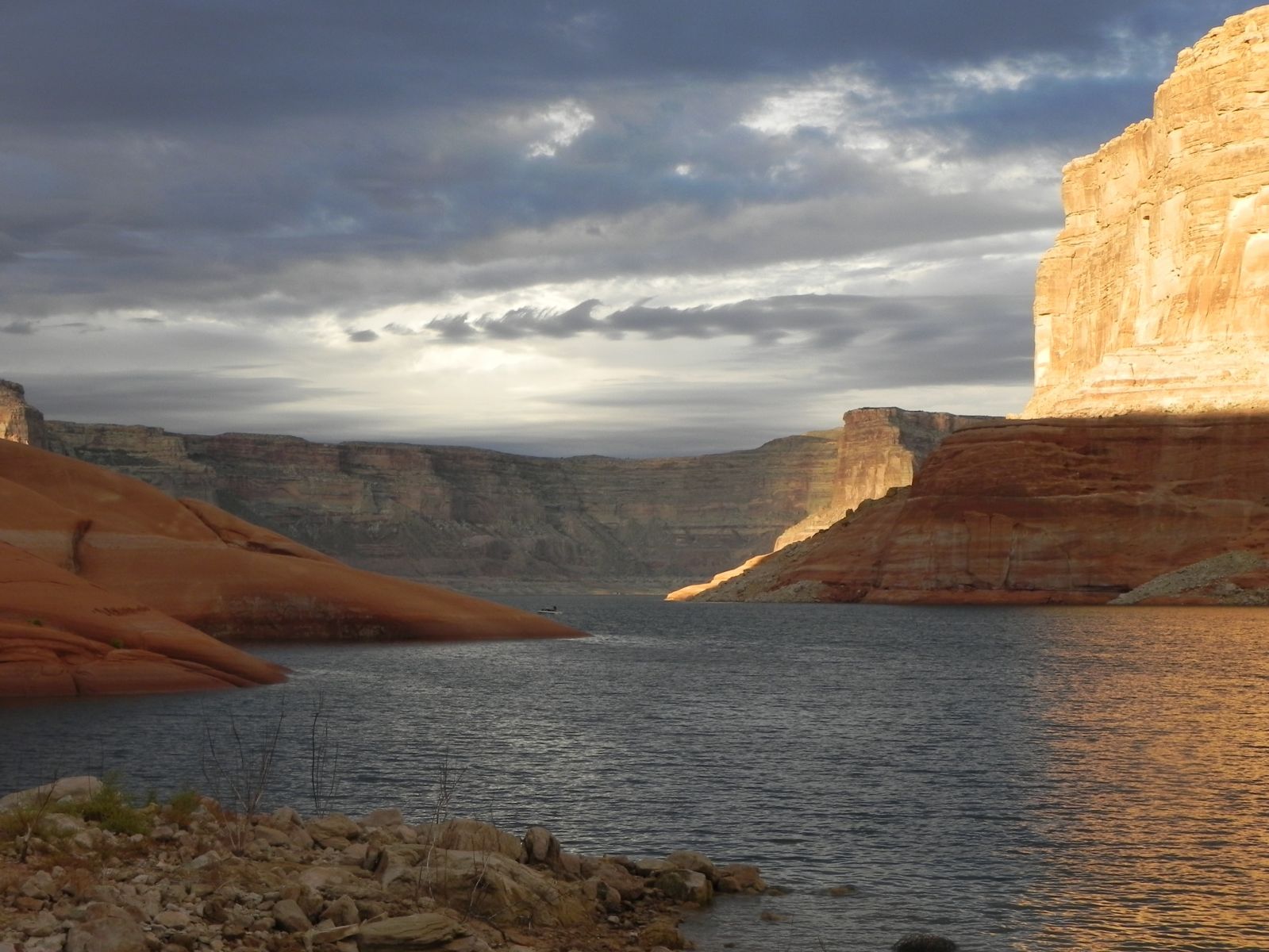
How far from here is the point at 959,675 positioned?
48.9 metres

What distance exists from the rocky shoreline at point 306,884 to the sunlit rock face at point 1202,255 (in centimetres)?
10136

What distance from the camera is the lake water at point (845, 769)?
1778cm

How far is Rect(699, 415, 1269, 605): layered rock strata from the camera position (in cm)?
10181

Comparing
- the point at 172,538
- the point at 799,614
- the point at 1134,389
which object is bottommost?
the point at 799,614

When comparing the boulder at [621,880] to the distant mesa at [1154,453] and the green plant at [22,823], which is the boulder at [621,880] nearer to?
the green plant at [22,823]

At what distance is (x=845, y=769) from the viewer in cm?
2798

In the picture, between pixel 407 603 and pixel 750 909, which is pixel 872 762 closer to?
pixel 750 909

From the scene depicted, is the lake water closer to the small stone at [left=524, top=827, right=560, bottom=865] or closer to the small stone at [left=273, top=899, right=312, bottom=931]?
the small stone at [left=524, top=827, right=560, bottom=865]

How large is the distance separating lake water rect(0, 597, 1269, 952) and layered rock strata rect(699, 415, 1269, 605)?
164 ft

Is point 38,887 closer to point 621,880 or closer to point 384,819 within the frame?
point 384,819

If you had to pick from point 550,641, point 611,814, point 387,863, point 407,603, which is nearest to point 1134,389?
point 550,641

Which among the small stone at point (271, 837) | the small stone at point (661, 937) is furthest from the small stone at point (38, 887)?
the small stone at point (661, 937)

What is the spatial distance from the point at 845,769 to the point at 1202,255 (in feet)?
354

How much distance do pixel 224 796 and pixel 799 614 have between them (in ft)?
283
